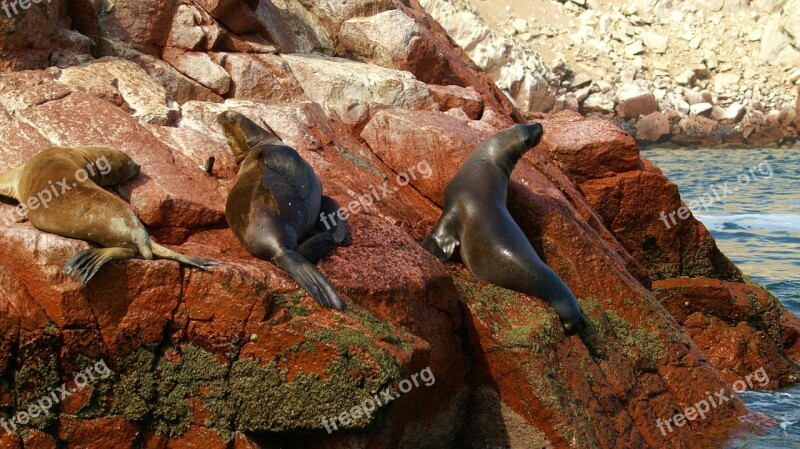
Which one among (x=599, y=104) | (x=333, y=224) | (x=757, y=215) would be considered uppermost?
(x=333, y=224)

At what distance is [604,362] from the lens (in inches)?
286

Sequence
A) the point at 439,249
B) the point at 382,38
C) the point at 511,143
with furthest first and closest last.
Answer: the point at 382,38 → the point at 511,143 → the point at 439,249

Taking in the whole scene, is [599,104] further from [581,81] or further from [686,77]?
[686,77]

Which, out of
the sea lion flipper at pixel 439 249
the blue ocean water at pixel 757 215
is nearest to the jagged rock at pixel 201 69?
the sea lion flipper at pixel 439 249

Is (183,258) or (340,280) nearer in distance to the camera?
(183,258)

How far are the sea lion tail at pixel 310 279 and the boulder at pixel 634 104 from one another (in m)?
34.9

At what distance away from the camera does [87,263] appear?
5.20 meters

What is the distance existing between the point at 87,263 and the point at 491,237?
3.44 m

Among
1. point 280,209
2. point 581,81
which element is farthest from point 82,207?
point 581,81

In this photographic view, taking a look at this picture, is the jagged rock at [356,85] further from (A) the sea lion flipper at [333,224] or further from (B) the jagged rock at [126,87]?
(A) the sea lion flipper at [333,224]

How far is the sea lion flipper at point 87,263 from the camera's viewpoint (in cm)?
517

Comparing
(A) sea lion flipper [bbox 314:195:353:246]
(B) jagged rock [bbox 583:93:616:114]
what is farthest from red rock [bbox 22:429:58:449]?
(B) jagged rock [bbox 583:93:616:114]

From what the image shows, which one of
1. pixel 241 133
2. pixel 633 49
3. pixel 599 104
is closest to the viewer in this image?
pixel 241 133

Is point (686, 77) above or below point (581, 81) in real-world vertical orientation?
above
